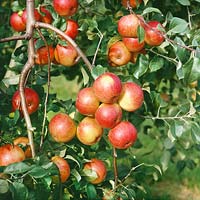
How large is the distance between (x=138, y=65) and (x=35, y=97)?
0.37 metres

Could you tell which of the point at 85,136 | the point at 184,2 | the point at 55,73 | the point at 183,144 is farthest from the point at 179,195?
the point at 85,136

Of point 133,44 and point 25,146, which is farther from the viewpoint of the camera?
point 133,44

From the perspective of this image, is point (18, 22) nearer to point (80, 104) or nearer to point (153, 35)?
point (153, 35)

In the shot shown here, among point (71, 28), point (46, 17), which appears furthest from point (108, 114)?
point (46, 17)

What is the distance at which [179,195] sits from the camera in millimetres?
3568

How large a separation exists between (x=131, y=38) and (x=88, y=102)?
1.20 feet

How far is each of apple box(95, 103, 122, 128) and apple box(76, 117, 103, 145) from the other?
0.21 feet


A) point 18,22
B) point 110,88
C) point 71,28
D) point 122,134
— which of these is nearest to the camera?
point 110,88

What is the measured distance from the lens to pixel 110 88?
131 cm

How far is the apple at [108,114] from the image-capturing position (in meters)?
1.35

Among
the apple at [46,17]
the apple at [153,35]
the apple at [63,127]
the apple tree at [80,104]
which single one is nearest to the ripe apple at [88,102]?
the apple tree at [80,104]

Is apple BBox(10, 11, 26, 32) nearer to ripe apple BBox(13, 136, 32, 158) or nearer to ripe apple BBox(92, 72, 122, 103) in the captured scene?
ripe apple BBox(13, 136, 32, 158)

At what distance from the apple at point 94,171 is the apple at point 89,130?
0.41 ft

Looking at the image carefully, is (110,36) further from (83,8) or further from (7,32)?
(7,32)
